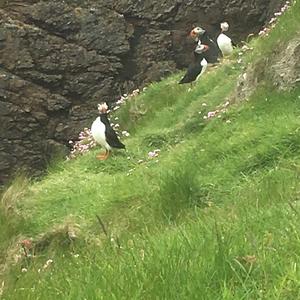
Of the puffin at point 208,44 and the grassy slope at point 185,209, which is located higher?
the grassy slope at point 185,209

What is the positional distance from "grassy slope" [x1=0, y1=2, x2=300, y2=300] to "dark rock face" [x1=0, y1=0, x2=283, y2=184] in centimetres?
480

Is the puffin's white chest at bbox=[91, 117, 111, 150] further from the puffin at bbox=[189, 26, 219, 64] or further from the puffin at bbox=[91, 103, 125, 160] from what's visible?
the puffin at bbox=[189, 26, 219, 64]

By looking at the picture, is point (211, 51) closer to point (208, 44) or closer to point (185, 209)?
point (208, 44)

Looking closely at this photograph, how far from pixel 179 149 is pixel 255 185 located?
2.70 meters

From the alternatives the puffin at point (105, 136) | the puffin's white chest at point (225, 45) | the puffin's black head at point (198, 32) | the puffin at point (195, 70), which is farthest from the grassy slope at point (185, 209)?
the puffin's black head at point (198, 32)

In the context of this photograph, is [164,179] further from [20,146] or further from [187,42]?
[187,42]

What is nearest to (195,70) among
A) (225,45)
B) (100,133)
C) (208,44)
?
(225,45)

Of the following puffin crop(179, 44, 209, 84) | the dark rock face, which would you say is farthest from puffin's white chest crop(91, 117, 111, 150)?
the dark rock face

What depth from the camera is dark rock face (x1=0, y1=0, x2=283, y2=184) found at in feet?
57.4

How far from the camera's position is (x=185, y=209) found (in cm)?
634

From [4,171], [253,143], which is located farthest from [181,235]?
[4,171]

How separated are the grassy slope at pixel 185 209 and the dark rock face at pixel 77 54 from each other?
189 inches

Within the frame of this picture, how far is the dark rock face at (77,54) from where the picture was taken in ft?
57.4

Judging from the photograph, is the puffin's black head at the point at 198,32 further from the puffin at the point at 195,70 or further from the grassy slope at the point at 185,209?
the grassy slope at the point at 185,209
